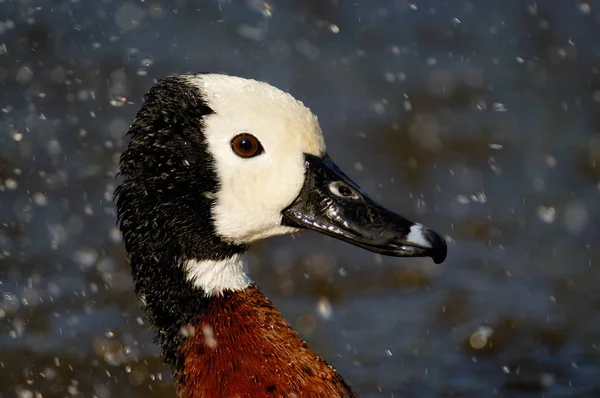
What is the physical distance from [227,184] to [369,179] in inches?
160

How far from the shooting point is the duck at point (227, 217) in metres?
3.45

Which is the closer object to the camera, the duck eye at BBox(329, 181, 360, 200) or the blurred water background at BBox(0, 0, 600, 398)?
the duck eye at BBox(329, 181, 360, 200)

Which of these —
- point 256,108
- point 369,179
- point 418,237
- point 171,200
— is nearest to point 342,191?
point 418,237

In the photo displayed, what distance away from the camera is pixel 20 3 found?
27.3 ft

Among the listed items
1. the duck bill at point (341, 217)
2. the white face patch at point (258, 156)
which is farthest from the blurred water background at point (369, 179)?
the white face patch at point (258, 156)

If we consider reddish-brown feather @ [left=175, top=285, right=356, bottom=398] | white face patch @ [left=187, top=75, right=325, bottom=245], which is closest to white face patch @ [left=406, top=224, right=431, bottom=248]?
white face patch @ [left=187, top=75, right=325, bottom=245]

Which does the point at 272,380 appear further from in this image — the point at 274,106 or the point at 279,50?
the point at 279,50

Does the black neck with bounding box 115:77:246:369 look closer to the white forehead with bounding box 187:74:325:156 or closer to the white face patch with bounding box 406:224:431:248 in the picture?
the white forehead with bounding box 187:74:325:156

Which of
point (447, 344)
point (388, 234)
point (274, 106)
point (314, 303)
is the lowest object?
point (314, 303)

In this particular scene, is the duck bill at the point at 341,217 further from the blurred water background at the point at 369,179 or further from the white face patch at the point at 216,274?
the blurred water background at the point at 369,179

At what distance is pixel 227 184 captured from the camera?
11.4 ft

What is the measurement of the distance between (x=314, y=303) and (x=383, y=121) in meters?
2.17

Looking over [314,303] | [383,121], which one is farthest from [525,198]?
[314,303]

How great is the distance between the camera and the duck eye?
3574 millimetres
